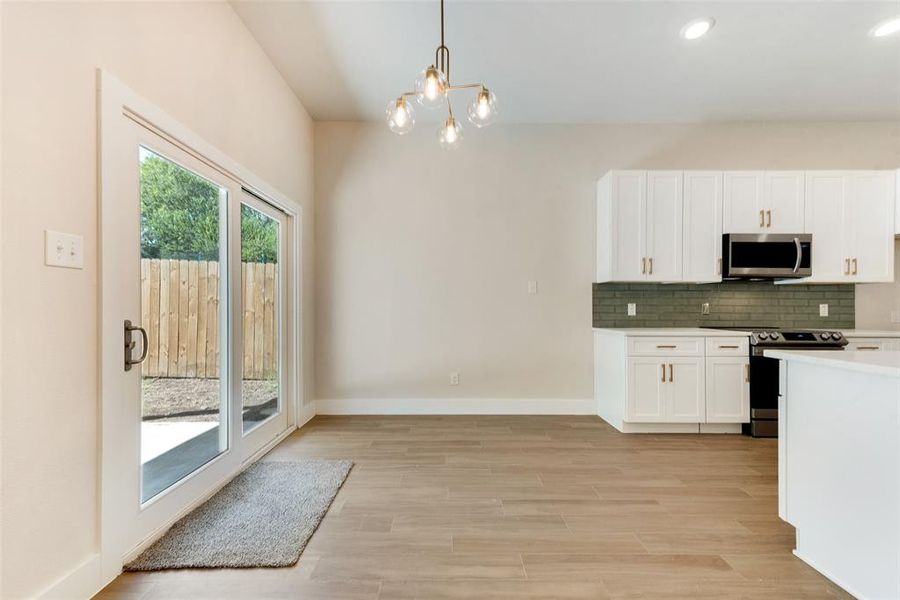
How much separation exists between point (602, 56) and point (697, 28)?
1.91ft

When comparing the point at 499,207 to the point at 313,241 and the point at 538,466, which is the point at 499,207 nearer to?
the point at 313,241

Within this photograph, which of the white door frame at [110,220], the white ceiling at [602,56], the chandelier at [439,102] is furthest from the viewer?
the white ceiling at [602,56]

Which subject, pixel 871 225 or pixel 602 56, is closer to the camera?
pixel 602 56

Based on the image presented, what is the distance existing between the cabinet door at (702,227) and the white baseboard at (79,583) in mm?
4168

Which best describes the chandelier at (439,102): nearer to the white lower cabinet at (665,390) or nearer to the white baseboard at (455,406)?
the white lower cabinet at (665,390)

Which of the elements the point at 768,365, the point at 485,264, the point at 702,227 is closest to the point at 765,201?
the point at 702,227

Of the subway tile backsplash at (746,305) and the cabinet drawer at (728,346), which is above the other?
the subway tile backsplash at (746,305)

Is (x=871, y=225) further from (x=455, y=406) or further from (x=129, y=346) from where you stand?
(x=129, y=346)

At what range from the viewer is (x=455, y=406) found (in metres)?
4.05

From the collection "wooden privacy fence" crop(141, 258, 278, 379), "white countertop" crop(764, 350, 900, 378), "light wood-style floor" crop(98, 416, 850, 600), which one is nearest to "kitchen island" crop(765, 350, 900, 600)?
"white countertop" crop(764, 350, 900, 378)

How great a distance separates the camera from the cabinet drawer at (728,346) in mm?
3465

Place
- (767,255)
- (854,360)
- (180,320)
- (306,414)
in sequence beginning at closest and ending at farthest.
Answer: (854,360)
(180,320)
(767,255)
(306,414)

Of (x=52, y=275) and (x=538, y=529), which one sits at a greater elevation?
(x=52, y=275)

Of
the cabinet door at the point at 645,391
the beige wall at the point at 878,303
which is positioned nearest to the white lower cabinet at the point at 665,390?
the cabinet door at the point at 645,391
